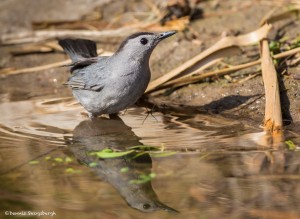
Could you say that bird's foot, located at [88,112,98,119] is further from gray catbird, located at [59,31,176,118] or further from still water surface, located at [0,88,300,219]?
still water surface, located at [0,88,300,219]

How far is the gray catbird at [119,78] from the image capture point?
Result: 599 centimetres

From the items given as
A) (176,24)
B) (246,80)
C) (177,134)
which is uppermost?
(176,24)

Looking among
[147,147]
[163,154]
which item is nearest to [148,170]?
[163,154]

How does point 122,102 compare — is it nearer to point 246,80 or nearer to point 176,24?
point 246,80

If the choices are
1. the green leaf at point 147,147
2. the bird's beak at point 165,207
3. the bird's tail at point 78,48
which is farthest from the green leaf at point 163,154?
the bird's tail at point 78,48

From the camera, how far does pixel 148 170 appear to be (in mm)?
4465

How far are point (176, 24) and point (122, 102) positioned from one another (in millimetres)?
2386

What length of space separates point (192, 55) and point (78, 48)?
4.50 feet

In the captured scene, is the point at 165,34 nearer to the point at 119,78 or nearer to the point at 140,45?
the point at 140,45

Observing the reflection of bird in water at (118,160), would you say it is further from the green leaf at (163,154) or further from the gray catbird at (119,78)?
the gray catbird at (119,78)

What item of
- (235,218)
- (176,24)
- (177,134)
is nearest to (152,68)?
(176,24)

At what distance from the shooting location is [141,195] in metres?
3.99

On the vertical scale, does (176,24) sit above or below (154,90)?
above

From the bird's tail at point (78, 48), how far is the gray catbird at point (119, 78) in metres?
0.45
